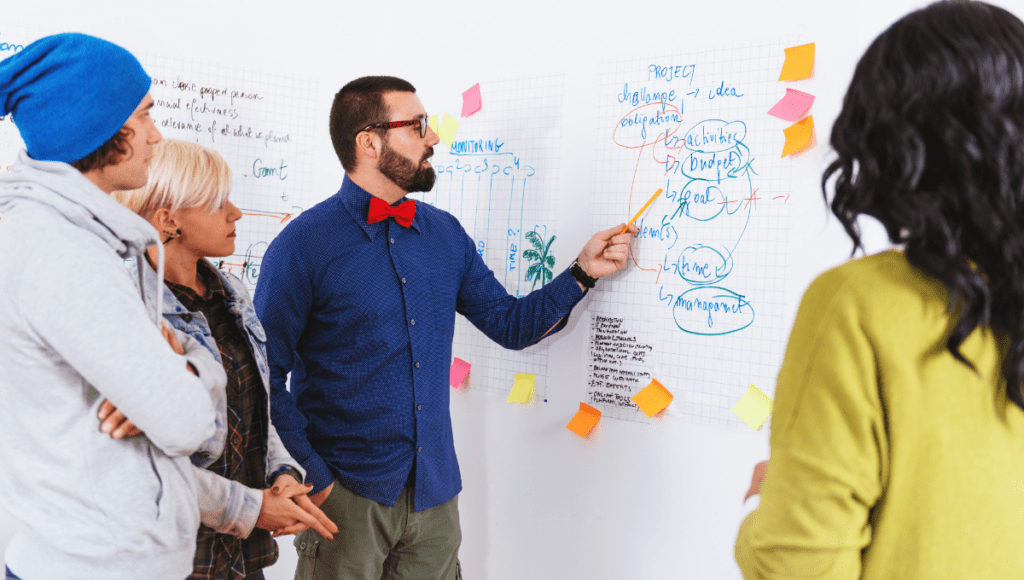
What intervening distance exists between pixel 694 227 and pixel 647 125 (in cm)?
29

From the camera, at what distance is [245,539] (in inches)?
53.1

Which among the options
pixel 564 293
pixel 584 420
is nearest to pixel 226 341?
pixel 564 293

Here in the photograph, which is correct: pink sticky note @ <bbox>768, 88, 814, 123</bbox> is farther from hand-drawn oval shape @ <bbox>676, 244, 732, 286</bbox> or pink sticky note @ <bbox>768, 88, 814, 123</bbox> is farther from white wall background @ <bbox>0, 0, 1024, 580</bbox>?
hand-drawn oval shape @ <bbox>676, 244, 732, 286</bbox>

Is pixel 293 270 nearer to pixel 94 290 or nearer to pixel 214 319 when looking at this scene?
pixel 214 319

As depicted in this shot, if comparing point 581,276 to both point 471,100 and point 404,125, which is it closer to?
point 404,125

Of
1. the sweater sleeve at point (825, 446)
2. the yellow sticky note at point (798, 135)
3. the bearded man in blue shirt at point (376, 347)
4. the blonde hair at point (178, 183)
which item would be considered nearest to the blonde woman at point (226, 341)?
the blonde hair at point (178, 183)

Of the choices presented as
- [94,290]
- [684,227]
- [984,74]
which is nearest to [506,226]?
[684,227]

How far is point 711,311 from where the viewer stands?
1.55m

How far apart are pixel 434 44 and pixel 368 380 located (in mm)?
1149

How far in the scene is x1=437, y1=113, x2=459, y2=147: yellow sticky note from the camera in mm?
2059

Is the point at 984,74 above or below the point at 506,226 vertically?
above

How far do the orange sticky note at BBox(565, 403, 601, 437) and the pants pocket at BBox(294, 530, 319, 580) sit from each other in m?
0.70

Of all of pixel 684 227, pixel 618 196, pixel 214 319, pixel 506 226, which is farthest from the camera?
pixel 506 226

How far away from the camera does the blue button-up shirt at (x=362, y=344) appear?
5.23ft
